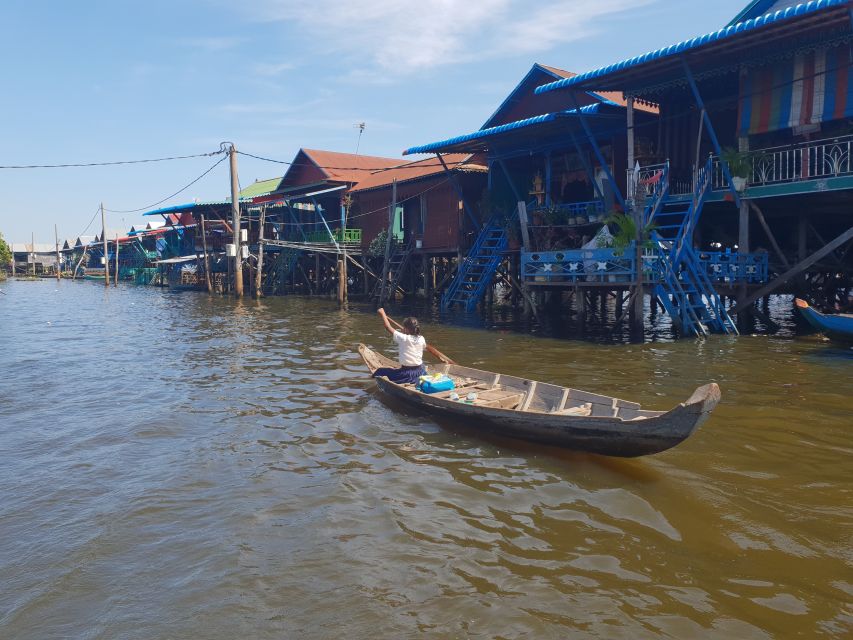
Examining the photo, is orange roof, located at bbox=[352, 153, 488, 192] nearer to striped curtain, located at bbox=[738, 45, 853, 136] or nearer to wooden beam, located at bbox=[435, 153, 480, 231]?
wooden beam, located at bbox=[435, 153, 480, 231]

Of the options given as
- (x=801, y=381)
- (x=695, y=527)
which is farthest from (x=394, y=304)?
(x=695, y=527)

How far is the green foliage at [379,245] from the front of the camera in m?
28.0

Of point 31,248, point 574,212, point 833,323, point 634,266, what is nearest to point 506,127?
point 574,212

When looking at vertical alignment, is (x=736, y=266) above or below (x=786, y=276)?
above

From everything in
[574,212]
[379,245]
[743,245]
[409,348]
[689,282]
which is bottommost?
[409,348]

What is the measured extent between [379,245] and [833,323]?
18.4 metres

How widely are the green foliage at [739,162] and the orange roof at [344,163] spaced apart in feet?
57.1

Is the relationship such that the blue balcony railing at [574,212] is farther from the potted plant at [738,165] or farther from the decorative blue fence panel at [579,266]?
the potted plant at [738,165]

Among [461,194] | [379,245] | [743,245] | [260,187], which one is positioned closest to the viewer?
[743,245]

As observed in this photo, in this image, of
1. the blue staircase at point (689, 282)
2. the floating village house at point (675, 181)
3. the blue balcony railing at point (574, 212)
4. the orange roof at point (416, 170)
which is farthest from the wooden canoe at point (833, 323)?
the orange roof at point (416, 170)

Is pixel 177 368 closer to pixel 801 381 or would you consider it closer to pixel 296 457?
pixel 296 457

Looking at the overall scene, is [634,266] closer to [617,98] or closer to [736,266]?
[736,266]

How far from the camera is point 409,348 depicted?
30.3 feet

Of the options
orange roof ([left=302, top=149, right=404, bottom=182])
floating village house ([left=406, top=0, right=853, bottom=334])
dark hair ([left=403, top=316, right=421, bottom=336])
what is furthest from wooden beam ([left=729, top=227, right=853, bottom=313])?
orange roof ([left=302, top=149, right=404, bottom=182])
